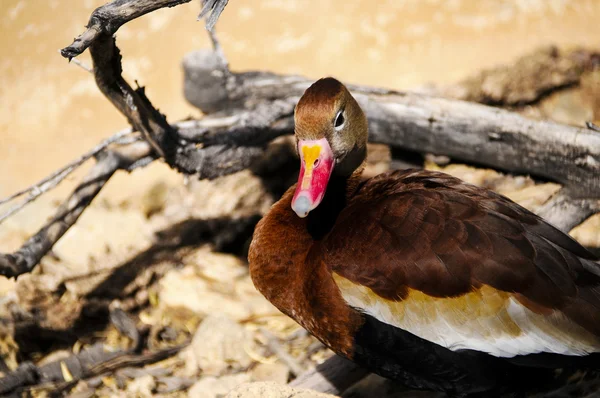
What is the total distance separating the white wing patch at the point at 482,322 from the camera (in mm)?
2451

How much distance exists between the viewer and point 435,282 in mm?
2541

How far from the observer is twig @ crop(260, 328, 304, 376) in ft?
11.3

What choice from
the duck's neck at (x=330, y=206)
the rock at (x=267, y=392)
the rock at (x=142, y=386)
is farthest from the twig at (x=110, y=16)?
the rock at (x=142, y=386)

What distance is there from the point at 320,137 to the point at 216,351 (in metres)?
1.34

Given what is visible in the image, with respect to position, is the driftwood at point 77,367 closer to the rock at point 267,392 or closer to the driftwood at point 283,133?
the driftwood at point 283,133

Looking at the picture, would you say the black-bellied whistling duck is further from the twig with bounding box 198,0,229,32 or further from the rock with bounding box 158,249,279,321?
the rock with bounding box 158,249,279,321

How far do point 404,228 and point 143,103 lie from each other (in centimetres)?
140

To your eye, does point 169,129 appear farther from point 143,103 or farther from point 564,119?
point 564,119

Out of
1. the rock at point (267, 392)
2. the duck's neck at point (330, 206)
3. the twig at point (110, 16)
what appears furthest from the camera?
the duck's neck at point (330, 206)

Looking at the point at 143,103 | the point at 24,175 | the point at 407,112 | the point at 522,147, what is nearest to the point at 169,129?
the point at 143,103

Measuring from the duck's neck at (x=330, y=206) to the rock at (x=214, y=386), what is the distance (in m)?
0.86

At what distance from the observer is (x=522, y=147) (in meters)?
3.74

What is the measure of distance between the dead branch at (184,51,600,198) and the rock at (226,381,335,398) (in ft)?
5.87

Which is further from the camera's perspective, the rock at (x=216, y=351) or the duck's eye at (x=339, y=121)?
the rock at (x=216, y=351)
